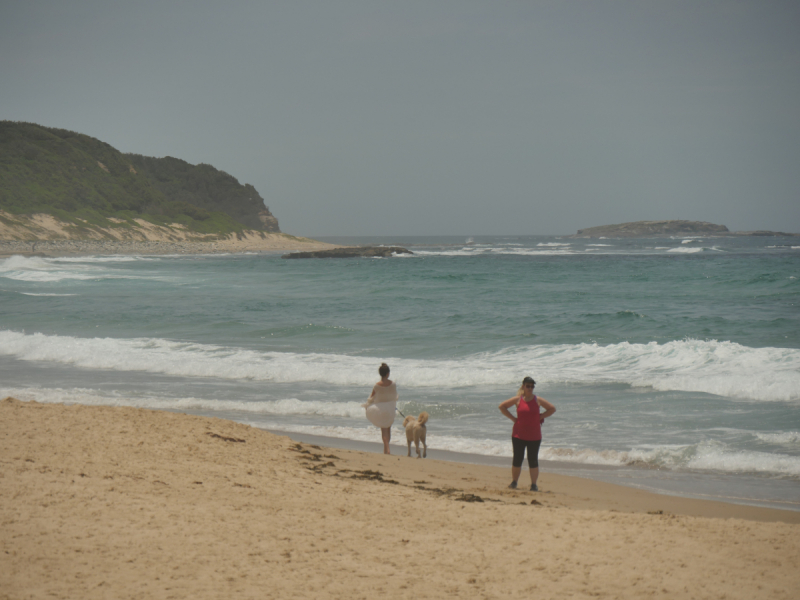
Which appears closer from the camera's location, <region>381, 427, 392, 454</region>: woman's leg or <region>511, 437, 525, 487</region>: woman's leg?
<region>511, 437, 525, 487</region>: woman's leg

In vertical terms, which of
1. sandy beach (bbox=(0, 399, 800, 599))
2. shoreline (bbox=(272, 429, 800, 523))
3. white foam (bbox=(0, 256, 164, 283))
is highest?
white foam (bbox=(0, 256, 164, 283))

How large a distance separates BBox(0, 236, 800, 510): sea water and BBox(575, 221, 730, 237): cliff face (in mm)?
157339

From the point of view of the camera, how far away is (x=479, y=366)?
14.2 metres

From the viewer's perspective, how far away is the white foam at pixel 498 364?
40.1 ft

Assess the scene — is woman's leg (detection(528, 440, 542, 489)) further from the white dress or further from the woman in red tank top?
Result: the white dress

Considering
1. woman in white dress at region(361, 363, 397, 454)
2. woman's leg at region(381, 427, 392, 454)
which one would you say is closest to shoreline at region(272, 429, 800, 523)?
woman's leg at region(381, 427, 392, 454)

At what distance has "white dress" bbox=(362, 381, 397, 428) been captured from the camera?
342 inches

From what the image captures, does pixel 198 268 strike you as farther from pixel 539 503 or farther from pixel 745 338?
pixel 539 503

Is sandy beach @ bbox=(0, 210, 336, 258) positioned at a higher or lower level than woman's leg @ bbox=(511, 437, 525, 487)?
higher

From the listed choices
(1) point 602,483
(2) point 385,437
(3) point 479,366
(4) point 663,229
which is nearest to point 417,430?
(2) point 385,437

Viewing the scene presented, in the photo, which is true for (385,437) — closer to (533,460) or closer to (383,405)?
(383,405)

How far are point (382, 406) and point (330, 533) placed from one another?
3871mm

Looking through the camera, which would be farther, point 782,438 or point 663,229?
point 663,229

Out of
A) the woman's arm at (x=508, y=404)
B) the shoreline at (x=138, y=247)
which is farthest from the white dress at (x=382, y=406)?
the shoreline at (x=138, y=247)
